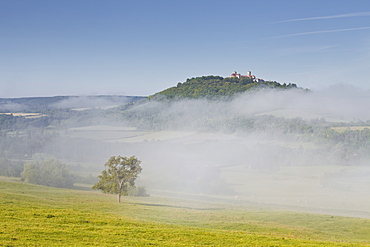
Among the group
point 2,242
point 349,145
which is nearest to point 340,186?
point 349,145

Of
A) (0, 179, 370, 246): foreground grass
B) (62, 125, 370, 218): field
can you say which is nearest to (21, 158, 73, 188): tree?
(62, 125, 370, 218): field

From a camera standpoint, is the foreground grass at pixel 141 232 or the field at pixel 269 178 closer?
the foreground grass at pixel 141 232

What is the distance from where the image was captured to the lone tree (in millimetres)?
61094

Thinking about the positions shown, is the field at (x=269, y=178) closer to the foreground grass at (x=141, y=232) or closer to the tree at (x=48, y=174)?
the tree at (x=48, y=174)

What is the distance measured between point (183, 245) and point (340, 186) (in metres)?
113

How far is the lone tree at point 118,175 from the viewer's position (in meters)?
61.1

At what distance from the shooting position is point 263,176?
145000 millimetres

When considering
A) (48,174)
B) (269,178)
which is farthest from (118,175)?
(269,178)

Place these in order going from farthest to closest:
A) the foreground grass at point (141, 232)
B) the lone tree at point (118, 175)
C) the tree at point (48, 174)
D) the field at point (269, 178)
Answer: the field at point (269, 178)
the tree at point (48, 174)
the lone tree at point (118, 175)
the foreground grass at point (141, 232)

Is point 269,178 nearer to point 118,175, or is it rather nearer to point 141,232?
point 118,175

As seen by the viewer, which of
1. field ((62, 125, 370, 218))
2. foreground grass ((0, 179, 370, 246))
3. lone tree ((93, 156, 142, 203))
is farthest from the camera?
field ((62, 125, 370, 218))

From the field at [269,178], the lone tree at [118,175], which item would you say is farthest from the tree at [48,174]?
the lone tree at [118,175]

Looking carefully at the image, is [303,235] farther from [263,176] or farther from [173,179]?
[263,176]

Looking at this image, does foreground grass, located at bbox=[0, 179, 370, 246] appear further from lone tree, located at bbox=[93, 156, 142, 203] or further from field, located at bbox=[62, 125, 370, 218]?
field, located at bbox=[62, 125, 370, 218]
